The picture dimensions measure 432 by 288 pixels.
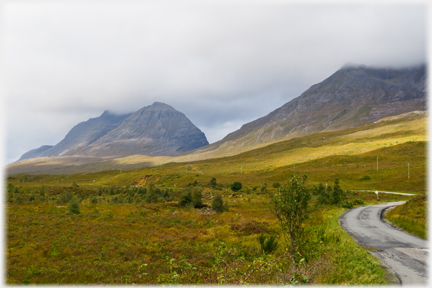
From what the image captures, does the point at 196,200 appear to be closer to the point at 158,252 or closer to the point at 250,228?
the point at 250,228

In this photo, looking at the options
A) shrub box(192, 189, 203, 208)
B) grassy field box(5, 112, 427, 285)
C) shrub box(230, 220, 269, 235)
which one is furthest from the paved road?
shrub box(192, 189, 203, 208)

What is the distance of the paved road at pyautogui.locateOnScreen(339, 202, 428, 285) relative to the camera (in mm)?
7853

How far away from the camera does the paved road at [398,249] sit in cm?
785

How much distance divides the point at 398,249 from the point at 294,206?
21.3 feet

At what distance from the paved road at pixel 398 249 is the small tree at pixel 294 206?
324 cm

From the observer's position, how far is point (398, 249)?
10.9 metres

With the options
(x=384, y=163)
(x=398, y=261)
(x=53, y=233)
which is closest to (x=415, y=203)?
(x=398, y=261)

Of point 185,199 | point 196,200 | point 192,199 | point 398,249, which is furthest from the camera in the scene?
point 185,199

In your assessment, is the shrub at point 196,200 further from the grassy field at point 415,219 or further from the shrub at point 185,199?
the grassy field at point 415,219

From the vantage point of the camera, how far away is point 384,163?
266 feet

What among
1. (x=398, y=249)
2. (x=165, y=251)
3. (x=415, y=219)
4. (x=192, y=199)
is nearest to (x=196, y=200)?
(x=192, y=199)

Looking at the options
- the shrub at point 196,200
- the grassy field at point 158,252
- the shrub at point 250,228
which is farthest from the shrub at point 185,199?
the shrub at point 250,228

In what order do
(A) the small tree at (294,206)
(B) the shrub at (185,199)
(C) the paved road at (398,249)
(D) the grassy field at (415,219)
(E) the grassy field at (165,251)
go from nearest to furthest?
1. (C) the paved road at (398,249)
2. (E) the grassy field at (165,251)
3. (A) the small tree at (294,206)
4. (D) the grassy field at (415,219)
5. (B) the shrub at (185,199)

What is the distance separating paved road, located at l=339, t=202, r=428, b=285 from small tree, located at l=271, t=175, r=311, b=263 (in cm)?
324
